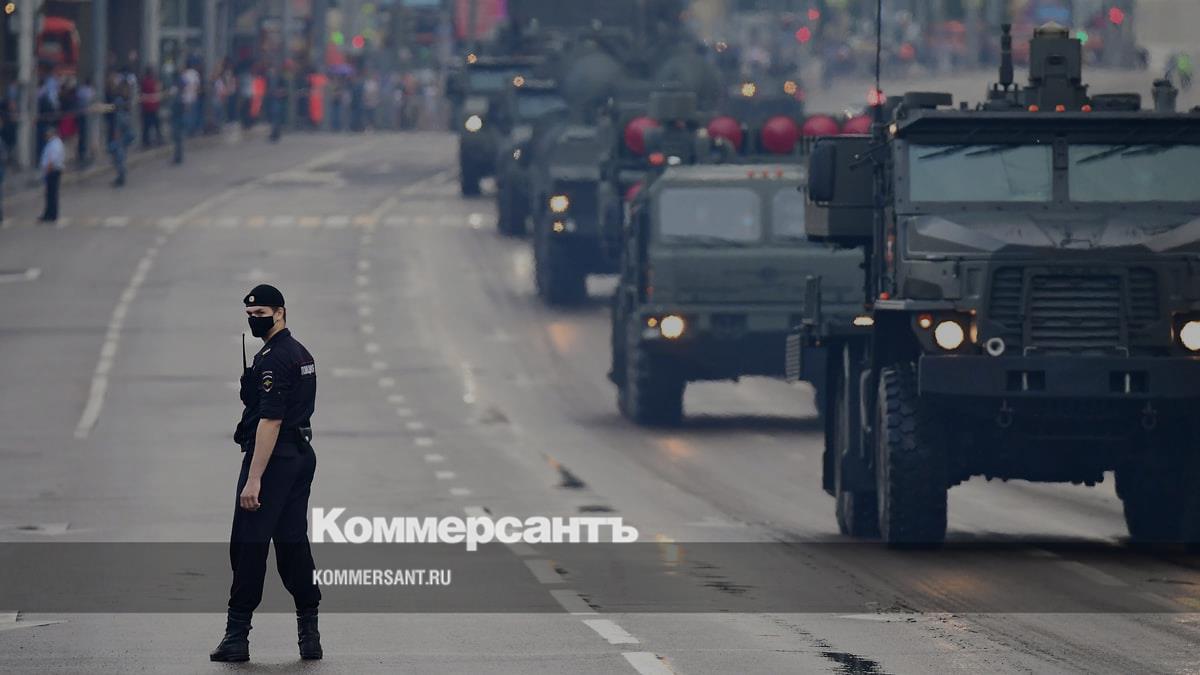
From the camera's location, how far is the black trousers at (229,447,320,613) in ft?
41.7

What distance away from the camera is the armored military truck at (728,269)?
28.8 metres

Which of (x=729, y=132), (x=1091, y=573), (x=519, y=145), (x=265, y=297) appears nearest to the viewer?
(x=265, y=297)

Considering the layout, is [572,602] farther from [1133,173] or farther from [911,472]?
[1133,173]

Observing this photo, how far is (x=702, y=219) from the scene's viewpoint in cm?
2905

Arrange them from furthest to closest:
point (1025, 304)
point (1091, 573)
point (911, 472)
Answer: point (911, 472), point (1025, 304), point (1091, 573)

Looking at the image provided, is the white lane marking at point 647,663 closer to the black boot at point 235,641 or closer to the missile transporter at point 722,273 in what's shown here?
the black boot at point 235,641

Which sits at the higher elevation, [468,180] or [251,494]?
[251,494]

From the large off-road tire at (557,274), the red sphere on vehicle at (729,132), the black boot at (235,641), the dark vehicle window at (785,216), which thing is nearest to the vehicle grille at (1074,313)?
the black boot at (235,641)

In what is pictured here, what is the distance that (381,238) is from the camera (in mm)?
49500

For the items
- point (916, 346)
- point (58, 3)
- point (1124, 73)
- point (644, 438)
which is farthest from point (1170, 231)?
point (1124, 73)

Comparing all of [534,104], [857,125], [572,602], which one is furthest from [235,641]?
[534,104]

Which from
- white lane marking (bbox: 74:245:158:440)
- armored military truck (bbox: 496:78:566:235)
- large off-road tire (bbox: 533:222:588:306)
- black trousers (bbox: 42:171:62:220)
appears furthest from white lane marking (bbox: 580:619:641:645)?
black trousers (bbox: 42:171:62:220)

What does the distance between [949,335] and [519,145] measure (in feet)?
92.4

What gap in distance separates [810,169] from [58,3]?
191 ft
